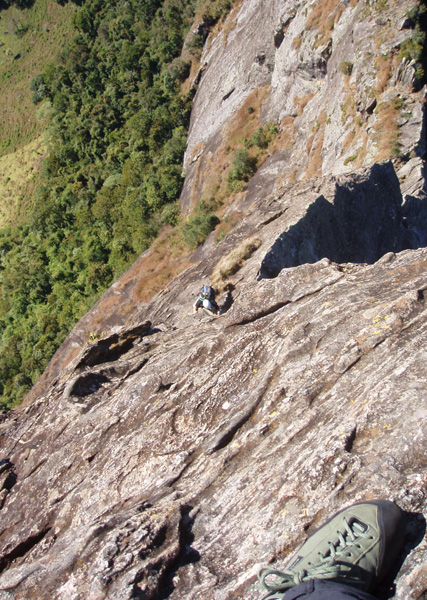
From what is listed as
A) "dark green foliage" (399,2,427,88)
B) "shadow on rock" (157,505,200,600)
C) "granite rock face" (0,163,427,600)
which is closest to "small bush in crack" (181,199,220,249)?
"dark green foliage" (399,2,427,88)

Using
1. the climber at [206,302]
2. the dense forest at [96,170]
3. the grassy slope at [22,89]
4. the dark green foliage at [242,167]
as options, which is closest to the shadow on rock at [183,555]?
the climber at [206,302]

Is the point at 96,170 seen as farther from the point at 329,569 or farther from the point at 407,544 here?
the point at 329,569

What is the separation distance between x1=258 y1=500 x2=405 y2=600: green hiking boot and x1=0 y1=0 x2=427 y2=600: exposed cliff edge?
38 cm

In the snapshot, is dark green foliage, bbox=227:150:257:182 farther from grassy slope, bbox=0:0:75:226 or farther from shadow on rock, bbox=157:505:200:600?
grassy slope, bbox=0:0:75:226

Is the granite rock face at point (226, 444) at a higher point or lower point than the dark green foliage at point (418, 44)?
lower

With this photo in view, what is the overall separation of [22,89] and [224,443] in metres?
115

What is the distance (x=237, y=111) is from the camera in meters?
57.3

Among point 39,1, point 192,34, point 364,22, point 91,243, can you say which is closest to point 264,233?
point 364,22

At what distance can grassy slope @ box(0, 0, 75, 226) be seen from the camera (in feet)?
288

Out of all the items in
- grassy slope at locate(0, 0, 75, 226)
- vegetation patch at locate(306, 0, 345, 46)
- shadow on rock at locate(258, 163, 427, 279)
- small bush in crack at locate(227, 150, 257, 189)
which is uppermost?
grassy slope at locate(0, 0, 75, 226)

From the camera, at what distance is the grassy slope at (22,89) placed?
3460 inches

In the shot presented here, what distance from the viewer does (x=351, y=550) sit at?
587 centimetres

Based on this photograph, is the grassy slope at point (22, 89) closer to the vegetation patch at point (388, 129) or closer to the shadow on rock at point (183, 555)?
the vegetation patch at point (388, 129)

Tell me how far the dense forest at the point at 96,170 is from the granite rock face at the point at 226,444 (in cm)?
4095
